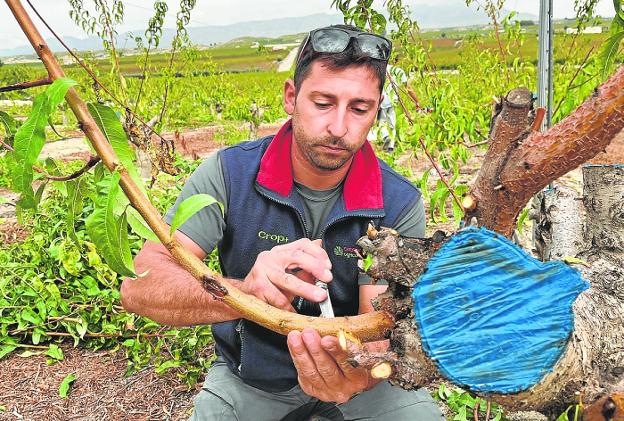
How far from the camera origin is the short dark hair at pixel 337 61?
176cm

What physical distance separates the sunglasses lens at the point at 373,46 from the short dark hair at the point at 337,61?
2 centimetres

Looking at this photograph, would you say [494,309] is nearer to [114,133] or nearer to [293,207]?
[114,133]

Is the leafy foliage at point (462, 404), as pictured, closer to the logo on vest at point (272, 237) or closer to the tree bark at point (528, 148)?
the logo on vest at point (272, 237)

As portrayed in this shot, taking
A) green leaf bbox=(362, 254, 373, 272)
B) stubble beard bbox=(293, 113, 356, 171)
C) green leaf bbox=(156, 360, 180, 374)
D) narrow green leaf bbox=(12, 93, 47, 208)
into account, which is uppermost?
narrow green leaf bbox=(12, 93, 47, 208)

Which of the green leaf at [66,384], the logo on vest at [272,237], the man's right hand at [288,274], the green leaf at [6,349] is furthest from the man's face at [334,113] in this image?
the green leaf at [6,349]

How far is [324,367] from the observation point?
1253 mm

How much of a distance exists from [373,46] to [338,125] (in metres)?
0.29

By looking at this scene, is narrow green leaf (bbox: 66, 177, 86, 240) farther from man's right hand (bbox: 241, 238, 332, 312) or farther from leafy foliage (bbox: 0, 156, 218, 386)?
leafy foliage (bbox: 0, 156, 218, 386)

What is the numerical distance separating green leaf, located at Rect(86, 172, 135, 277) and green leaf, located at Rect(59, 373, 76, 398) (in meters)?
2.01

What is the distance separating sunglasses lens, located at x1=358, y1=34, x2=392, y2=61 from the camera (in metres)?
1.78

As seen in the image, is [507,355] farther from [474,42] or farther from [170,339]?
[474,42]

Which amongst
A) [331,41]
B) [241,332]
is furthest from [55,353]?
[331,41]

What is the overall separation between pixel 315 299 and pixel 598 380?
23.3 inches

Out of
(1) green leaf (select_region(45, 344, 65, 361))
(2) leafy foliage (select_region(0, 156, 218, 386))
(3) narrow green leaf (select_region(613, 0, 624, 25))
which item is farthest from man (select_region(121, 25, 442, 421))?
(1) green leaf (select_region(45, 344, 65, 361))
